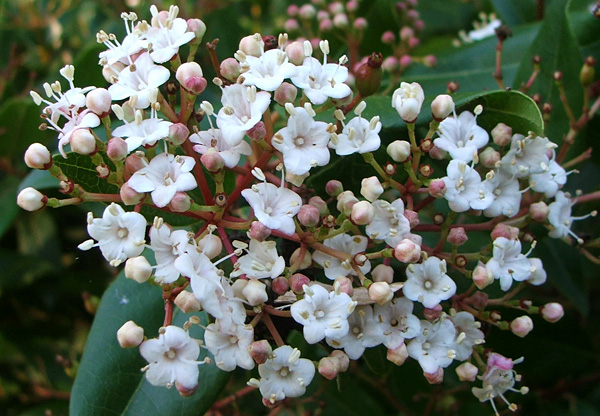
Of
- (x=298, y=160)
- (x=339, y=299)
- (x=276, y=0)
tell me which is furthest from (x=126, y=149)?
(x=276, y=0)

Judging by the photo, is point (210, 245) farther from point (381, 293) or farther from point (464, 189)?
point (464, 189)

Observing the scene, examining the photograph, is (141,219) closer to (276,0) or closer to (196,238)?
(196,238)

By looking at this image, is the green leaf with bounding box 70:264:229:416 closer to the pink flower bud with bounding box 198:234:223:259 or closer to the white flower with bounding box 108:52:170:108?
the pink flower bud with bounding box 198:234:223:259

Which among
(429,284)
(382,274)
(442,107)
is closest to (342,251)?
(382,274)

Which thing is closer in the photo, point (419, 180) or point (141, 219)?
point (141, 219)

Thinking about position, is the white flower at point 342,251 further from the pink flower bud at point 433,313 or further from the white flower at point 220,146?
the white flower at point 220,146

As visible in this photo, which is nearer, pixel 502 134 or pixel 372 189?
pixel 372 189
